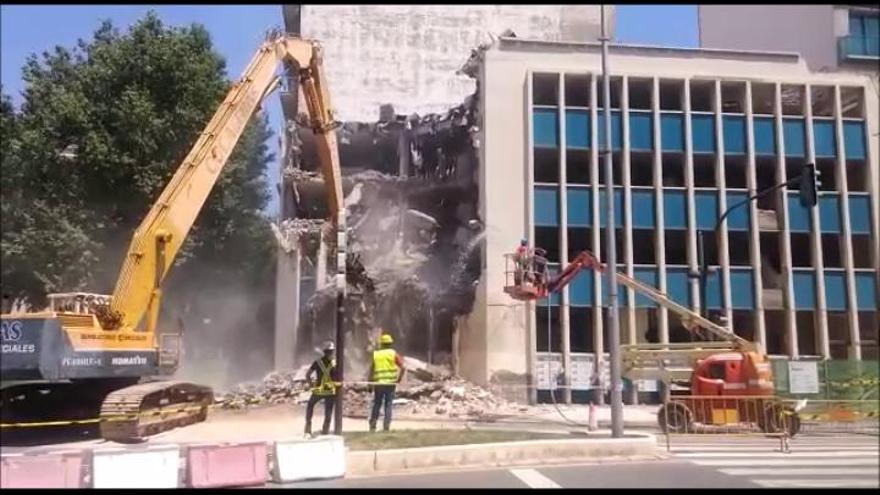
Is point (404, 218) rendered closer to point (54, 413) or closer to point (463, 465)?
point (54, 413)

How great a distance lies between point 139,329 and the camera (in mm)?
17859

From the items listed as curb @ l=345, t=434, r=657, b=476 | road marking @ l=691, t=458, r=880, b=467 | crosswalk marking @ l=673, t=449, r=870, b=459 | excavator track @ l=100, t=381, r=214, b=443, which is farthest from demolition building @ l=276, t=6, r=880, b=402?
road marking @ l=691, t=458, r=880, b=467

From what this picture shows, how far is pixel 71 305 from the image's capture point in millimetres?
16875

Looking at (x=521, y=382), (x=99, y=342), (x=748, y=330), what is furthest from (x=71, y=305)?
(x=748, y=330)

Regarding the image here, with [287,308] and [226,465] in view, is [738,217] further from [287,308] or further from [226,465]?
[226,465]

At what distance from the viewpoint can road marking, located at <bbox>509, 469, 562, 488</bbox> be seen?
10883 mm

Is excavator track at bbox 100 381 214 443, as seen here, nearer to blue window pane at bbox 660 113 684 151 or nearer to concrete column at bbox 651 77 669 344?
concrete column at bbox 651 77 669 344

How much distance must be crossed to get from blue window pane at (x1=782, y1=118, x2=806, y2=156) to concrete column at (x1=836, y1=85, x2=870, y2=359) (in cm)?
139

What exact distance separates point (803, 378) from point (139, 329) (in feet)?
54.4

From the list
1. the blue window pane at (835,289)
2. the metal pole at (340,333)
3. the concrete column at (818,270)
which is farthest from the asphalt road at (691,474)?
the blue window pane at (835,289)

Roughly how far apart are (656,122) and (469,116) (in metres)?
7.51

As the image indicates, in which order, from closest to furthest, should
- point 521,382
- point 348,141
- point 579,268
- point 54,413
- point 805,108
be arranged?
point 54,413, point 579,268, point 521,382, point 805,108, point 348,141

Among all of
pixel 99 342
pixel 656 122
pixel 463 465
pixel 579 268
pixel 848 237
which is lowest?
pixel 463 465

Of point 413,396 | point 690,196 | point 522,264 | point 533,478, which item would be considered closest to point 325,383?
point 533,478
